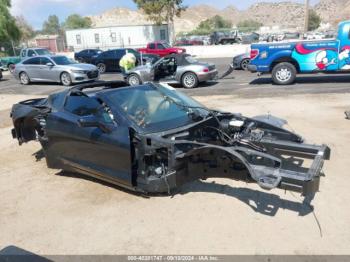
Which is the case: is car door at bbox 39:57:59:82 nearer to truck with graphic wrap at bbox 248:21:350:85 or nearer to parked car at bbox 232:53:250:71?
parked car at bbox 232:53:250:71

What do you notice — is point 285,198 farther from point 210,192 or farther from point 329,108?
point 329,108

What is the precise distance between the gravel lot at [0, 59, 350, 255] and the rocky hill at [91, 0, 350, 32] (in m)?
110

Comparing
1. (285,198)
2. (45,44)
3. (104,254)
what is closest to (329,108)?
(285,198)

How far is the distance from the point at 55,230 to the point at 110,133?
132cm

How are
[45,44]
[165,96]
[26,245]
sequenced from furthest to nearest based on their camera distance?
[45,44]
[165,96]
[26,245]

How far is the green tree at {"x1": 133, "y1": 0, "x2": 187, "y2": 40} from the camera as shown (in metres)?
41.3

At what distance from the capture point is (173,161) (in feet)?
13.4

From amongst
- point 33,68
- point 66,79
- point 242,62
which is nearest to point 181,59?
point 242,62

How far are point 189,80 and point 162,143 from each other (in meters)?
10.1

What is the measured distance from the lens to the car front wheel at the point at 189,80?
45.6ft

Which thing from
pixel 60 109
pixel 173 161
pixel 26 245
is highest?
pixel 60 109

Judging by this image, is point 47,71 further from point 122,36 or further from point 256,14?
point 256,14

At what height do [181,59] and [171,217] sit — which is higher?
[181,59]

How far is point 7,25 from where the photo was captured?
1543 inches
